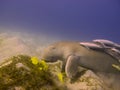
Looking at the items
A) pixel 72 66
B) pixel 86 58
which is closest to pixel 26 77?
pixel 72 66

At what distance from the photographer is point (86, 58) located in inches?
240

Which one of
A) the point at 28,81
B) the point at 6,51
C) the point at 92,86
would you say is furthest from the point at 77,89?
the point at 6,51

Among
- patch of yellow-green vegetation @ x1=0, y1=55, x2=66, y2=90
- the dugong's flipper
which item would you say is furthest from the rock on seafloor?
the dugong's flipper

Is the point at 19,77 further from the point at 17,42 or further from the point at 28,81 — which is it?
the point at 17,42

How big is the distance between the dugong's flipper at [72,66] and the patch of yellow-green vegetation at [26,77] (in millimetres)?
1215

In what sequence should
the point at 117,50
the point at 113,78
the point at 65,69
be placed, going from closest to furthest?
the point at 65,69, the point at 113,78, the point at 117,50

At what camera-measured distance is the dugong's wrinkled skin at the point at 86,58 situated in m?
6.04

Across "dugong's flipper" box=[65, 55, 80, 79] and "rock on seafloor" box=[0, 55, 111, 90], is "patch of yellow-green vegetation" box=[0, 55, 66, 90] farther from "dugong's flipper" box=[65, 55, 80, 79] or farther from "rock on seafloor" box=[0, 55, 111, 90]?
"dugong's flipper" box=[65, 55, 80, 79]

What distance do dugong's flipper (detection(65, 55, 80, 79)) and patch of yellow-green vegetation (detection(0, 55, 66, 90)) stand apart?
1215mm

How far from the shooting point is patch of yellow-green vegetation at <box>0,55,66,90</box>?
3.65 metres

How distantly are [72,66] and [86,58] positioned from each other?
648mm

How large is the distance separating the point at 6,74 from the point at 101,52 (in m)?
3.32

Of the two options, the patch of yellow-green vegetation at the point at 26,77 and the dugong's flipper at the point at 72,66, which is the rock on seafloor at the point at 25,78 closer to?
the patch of yellow-green vegetation at the point at 26,77

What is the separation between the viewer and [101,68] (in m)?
A: 6.14
